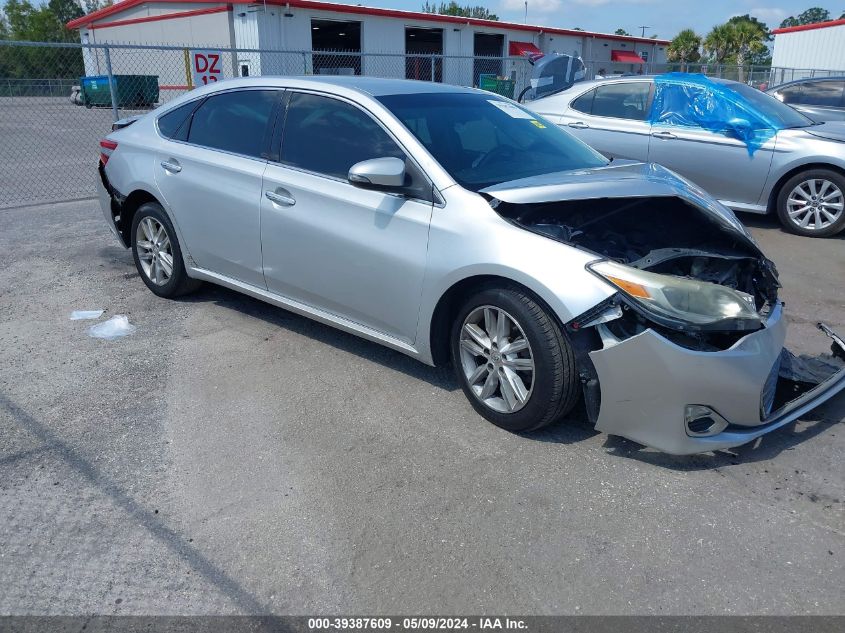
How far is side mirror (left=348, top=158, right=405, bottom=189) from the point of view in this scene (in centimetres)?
382

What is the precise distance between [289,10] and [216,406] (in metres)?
28.9

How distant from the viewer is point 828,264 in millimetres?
6934

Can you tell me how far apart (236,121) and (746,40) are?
49.9m

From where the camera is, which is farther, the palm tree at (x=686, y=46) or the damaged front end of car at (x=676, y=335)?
the palm tree at (x=686, y=46)

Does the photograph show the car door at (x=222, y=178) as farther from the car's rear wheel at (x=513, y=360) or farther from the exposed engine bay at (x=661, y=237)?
the exposed engine bay at (x=661, y=237)

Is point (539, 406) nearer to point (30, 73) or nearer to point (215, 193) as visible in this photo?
point (215, 193)

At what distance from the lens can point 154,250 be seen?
5.64 m

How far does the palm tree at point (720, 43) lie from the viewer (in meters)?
47.1

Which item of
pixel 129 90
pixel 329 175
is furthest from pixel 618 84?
pixel 129 90

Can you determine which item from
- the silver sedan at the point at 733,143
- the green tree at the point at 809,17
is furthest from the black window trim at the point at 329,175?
the green tree at the point at 809,17

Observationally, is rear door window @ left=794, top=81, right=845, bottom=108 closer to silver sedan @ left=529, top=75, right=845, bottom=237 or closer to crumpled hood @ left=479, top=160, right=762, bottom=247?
silver sedan @ left=529, top=75, right=845, bottom=237

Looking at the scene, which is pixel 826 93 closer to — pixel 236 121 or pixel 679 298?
pixel 236 121

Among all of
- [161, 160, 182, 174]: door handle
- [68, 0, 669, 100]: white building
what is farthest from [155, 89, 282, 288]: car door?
[68, 0, 669, 100]: white building

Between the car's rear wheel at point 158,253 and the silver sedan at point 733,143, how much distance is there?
199 inches
